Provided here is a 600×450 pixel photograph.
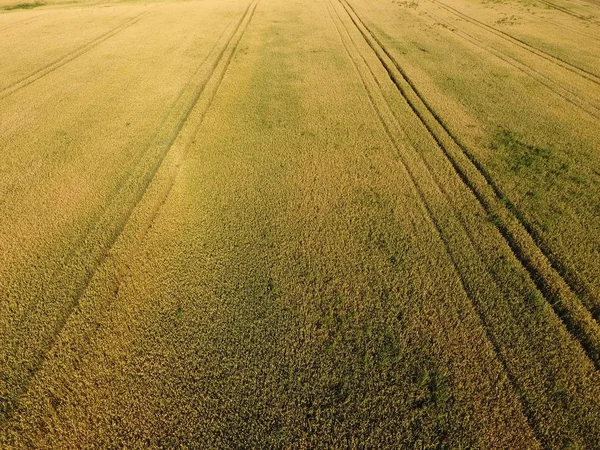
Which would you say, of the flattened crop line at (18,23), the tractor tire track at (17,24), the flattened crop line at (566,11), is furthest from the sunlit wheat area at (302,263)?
the flattened crop line at (18,23)

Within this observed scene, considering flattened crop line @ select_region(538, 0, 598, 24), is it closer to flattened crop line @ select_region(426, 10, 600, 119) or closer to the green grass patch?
flattened crop line @ select_region(426, 10, 600, 119)

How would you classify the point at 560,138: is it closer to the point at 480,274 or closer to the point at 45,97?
the point at 480,274

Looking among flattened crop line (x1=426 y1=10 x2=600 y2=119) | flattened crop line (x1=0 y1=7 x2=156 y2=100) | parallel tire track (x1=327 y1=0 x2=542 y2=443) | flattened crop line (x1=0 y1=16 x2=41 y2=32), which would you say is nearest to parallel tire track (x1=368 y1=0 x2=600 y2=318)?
parallel tire track (x1=327 y1=0 x2=542 y2=443)

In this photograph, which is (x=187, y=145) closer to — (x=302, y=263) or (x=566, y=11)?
(x=302, y=263)

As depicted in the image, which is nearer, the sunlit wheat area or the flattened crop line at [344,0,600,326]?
the sunlit wheat area

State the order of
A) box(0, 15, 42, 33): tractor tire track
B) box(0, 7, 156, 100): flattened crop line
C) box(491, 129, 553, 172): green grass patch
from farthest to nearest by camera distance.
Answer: box(0, 15, 42, 33): tractor tire track, box(0, 7, 156, 100): flattened crop line, box(491, 129, 553, 172): green grass patch

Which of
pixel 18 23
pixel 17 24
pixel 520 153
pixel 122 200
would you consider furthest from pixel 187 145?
pixel 18 23

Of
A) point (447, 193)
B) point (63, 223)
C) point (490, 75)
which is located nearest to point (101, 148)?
point (63, 223)

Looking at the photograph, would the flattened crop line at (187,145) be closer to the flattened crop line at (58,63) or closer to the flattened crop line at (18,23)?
the flattened crop line at (58,63)
